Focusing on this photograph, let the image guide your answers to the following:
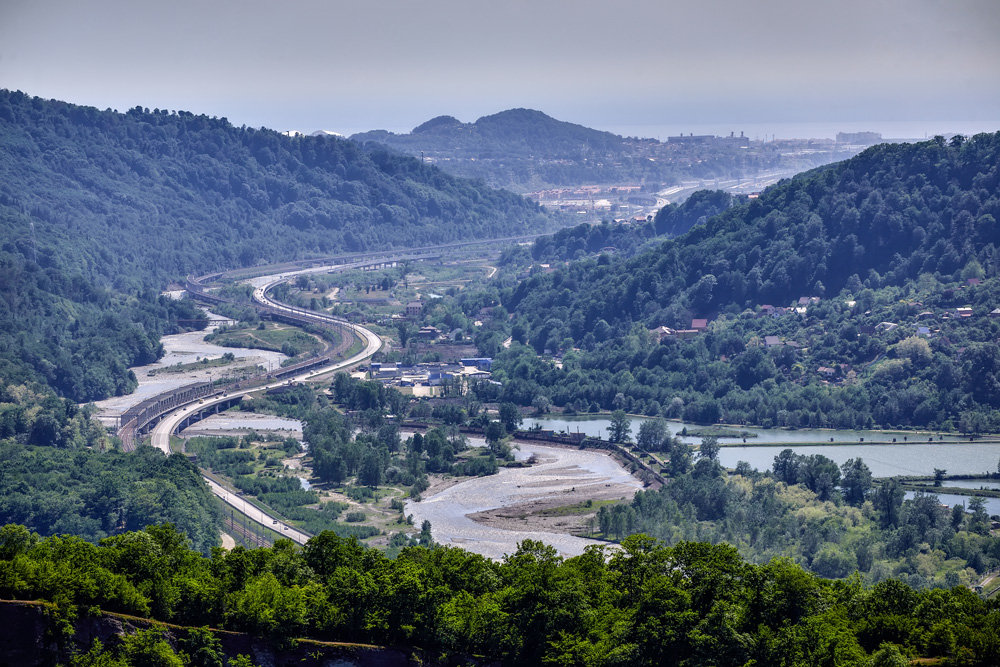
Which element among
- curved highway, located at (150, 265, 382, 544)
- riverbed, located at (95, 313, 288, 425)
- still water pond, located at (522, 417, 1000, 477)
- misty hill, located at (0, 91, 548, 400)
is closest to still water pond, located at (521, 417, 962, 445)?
still water pond, located at (522, 417, 1000, 477)

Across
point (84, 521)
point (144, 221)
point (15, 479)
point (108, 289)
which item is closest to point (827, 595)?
point (84, 521)

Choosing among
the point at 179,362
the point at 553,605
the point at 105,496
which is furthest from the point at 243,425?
the point at 553,605

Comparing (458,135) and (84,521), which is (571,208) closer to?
(458,135)

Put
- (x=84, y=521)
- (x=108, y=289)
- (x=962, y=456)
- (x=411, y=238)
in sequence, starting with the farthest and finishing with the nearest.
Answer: (x=411, y=238), (x=108, y=289), (x=962, y=456), (x=84, y=521)

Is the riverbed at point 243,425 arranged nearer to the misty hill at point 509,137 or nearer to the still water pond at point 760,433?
the still water pond at point 760,433

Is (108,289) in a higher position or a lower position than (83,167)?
lower

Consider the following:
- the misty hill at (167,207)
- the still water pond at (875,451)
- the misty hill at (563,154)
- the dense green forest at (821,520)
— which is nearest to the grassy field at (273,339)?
the misty hill at (167,207)

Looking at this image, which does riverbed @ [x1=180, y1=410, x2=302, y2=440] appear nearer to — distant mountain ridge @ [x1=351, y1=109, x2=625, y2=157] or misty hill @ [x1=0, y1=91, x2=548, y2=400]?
misty hill @ [x1=0, y1=91, x2=548, y2=400]
